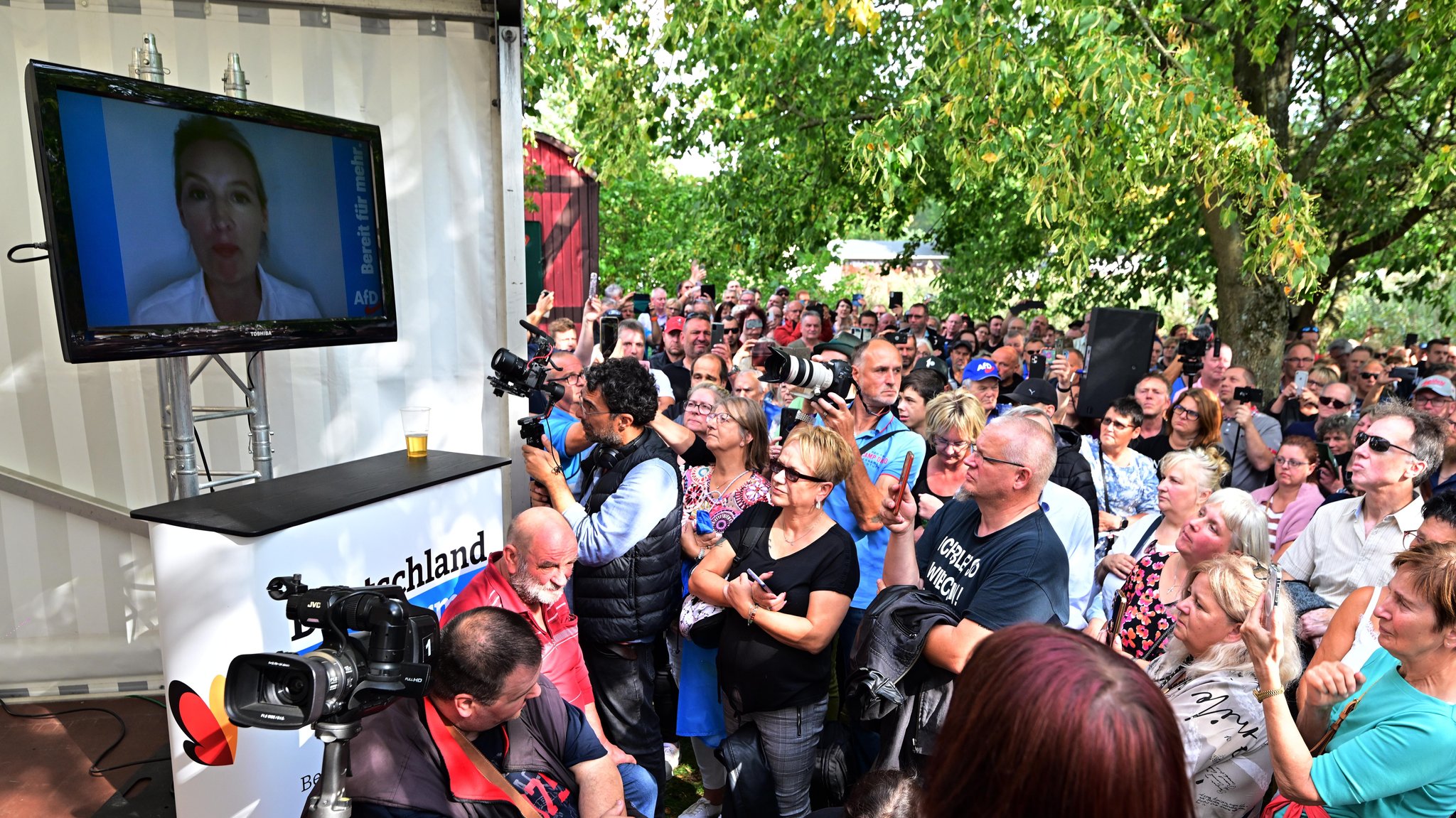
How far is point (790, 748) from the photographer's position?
10.8ft

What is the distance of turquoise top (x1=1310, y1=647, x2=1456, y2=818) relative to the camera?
218cm

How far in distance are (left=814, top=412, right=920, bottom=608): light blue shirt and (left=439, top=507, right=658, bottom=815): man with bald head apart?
3.44 ft

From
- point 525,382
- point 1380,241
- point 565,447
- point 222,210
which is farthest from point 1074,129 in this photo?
point 1380,241

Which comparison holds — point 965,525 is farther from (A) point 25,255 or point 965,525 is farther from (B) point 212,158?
(A) point 25,255

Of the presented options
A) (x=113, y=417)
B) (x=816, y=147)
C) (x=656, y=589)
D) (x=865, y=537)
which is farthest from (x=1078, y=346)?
(x=113, y=417)

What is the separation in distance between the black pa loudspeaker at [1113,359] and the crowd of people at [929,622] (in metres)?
0.56

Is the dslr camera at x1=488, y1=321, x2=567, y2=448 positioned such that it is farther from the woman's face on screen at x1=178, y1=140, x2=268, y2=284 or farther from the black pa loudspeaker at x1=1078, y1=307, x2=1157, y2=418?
the black pa loudspeaker at x1=1078, y1=307, x2=1157, y2=418

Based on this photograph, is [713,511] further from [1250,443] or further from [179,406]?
[1250,443]

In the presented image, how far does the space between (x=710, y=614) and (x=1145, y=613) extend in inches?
61.9

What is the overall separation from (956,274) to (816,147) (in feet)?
19.7

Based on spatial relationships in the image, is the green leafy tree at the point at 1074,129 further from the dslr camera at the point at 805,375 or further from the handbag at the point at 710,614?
the handbag at the point at 710,614

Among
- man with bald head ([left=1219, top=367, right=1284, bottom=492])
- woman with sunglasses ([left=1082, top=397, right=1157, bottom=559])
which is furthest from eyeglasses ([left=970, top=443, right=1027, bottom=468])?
man with bald head ([left=1219, top=367, right=1284, bottom=492])

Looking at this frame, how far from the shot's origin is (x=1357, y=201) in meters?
10.7

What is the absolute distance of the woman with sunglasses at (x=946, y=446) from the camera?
161 inches
